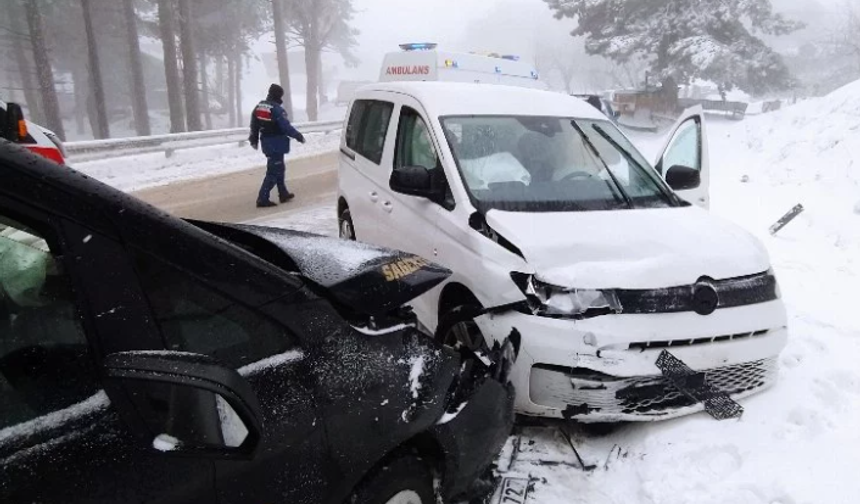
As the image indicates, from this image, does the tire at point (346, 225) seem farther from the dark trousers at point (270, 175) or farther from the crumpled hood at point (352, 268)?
Result: the dark trousers at point (270, 175)

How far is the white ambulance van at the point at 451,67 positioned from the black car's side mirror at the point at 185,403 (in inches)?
410

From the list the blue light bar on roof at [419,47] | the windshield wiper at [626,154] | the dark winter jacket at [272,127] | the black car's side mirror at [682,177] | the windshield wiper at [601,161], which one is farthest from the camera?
the blue light bar on roof at [419,47]

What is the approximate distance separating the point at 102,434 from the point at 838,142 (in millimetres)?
13759

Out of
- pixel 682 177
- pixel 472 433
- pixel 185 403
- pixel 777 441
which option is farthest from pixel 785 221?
pixel 185 403

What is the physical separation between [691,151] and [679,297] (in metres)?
2.67

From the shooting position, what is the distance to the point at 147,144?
44.7 ft

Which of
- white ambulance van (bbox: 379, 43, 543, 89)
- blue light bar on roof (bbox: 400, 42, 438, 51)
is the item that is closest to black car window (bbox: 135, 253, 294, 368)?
white ambulance van (bbox: 379, 43, 543, 89)

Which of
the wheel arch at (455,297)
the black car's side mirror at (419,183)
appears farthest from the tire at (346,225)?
the wheel arch at (455,297)

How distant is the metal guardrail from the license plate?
12027mm

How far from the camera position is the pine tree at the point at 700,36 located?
24.0 metres

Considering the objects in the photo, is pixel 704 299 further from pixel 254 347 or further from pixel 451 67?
pixel 451 67

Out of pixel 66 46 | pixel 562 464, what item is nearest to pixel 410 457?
pixel 562 464

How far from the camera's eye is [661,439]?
306cm

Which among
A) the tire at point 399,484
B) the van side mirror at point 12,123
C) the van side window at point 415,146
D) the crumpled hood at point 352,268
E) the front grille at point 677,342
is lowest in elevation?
the tire at point 399,484
